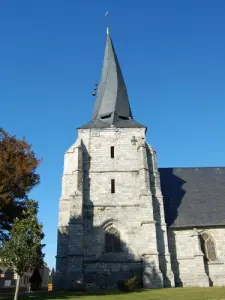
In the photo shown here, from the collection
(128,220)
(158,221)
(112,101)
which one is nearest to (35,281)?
(128,220)

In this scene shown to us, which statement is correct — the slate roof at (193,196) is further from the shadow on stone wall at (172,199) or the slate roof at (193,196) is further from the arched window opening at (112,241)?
the arched window opening at (112,241)

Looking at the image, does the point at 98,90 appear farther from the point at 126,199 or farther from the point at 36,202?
the point at 36,202

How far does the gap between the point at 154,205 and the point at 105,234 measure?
380 cm

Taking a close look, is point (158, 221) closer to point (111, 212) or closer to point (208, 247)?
point (111, 212)

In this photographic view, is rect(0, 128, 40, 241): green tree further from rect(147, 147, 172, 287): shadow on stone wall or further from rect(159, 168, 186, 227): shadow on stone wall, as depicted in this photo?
rect(159, 168, 186, 227): shadow on stone wall

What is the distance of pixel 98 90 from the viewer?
1115 inches

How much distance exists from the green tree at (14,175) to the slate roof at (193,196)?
10194 millimetres

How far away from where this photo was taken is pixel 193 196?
77.9 feet

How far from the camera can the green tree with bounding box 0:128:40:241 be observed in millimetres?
15136

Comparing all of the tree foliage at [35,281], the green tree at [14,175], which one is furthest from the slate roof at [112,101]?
the tree foliage at [35,281]

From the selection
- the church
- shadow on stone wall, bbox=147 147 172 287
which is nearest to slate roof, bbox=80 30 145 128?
the church

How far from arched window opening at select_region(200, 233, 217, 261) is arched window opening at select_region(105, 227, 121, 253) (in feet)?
19.0

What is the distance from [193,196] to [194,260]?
5.60 meters

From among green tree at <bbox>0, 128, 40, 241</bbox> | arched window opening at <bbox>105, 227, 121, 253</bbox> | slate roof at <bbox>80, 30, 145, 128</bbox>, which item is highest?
slate roof at <bbox>80, 30, 145, 128</bbox>
